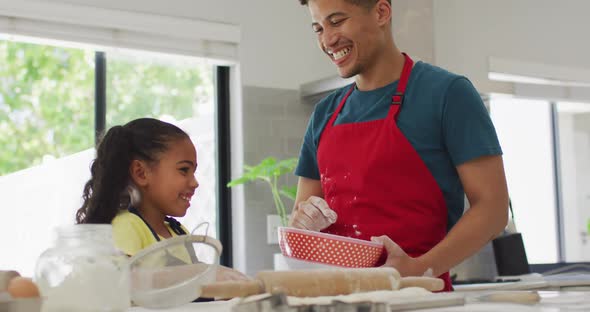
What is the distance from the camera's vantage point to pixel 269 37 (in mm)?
A: 3777

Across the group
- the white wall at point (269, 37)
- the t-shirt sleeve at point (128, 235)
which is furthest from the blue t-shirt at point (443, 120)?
the white wall at point (269, 37)

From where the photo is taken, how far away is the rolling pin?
1021 millimetres

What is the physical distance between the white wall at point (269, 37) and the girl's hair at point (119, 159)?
1.55 meters

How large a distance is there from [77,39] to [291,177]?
3.84 ft

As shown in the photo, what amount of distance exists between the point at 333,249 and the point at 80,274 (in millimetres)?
630

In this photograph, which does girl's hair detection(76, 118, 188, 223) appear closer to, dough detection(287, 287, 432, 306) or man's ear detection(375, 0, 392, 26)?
man's ear detection(375, 0, 392, 26)

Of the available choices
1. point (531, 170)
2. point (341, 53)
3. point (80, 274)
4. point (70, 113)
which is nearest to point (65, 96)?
point (70, 113)

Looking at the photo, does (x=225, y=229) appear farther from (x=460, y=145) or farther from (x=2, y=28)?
(x=460, y=145)

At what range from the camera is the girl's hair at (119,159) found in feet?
6.29

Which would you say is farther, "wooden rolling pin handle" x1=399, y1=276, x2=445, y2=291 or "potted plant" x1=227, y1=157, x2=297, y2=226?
"potted plant" x1=227, y1=157, x2=297, y2=226

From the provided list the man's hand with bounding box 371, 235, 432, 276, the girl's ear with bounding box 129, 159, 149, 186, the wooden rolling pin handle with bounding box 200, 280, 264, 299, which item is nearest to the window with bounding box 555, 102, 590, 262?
the girl's ear with bounding box 129, 159, 149, 186

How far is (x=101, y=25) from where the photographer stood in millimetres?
3350

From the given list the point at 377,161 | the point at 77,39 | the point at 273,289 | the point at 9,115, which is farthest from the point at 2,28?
the point at 273,289

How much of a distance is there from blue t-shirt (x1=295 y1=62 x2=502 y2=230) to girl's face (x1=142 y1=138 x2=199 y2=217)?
1.67 feet
